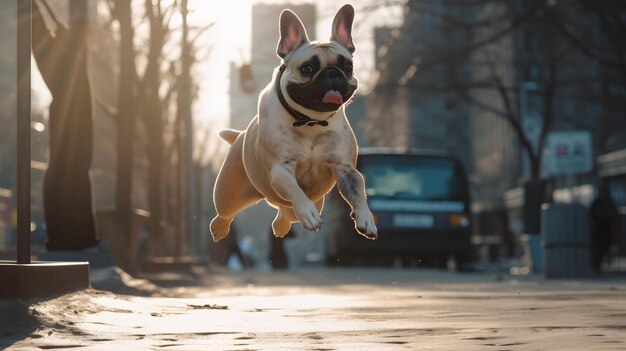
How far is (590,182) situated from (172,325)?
40.0 metres

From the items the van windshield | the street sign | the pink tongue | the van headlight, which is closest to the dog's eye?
the pink tongue

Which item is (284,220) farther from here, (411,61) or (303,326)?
(411,61)

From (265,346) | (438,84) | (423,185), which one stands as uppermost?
(438,84)

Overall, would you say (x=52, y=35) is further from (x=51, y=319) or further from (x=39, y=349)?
(x=39, y=349)

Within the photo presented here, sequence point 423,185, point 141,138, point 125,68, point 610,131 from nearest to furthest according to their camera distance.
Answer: point 125,68
point 423,185
point 141,138
point 610,131

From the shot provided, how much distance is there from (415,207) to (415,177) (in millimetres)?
758

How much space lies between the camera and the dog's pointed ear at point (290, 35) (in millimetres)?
7176

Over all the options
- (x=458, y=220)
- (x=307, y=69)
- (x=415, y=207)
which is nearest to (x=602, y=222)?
(x=458, y=220)

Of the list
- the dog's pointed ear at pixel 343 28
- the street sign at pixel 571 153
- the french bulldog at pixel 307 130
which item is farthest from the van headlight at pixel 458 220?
the dog's pointed ear at pixel 343 28

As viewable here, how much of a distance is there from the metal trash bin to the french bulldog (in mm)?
13268

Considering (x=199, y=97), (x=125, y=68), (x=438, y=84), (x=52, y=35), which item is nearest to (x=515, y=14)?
(x=438, y=84)

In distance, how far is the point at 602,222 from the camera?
77.6 feet

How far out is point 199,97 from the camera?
138ft

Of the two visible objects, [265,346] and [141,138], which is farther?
[141,138]
